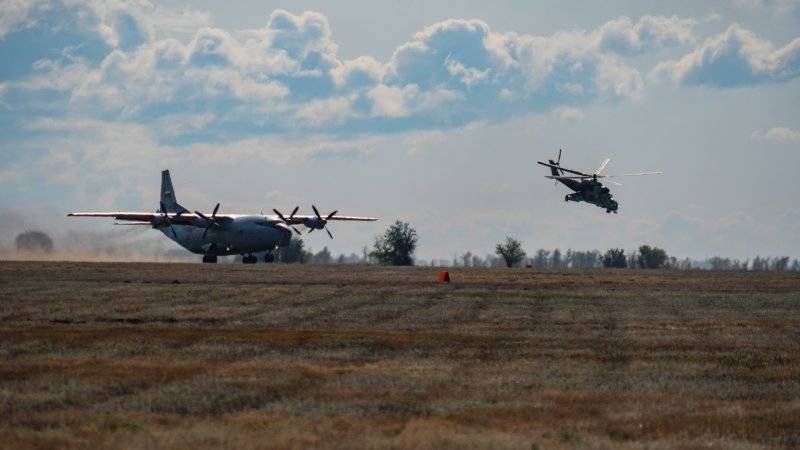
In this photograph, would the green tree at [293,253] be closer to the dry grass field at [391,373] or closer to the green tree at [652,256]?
the green tree at [652,256]

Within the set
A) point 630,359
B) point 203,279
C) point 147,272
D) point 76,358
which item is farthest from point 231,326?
point 147,272

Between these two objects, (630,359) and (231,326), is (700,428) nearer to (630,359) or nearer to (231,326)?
(630,359)

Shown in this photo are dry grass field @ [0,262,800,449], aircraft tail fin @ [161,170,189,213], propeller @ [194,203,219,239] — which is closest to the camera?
dry grass field @ [0,262,800,449]

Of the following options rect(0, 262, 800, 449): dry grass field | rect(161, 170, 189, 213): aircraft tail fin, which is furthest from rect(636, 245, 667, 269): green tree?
rect(0, 262, 800, 449): dry grass field

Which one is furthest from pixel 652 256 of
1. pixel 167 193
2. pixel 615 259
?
pixel 167 193

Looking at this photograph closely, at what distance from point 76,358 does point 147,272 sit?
152 ft

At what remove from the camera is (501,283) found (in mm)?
61969

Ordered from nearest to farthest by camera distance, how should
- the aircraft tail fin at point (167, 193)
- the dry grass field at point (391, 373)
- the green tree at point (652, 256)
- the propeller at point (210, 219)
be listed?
the dry grass field at point (391, 373) < the propeller at point (210, 219) < the aircraft tail fin at point (167, 193) < the green tree at point (652, 256)

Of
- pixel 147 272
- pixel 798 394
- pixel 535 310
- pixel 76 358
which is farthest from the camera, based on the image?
pixel 147 272

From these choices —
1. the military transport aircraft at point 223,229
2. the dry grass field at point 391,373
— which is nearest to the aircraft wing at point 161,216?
the military transport aircraft at point 223,229

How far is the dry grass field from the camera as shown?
16312 millimetres

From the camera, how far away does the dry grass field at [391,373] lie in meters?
16.3

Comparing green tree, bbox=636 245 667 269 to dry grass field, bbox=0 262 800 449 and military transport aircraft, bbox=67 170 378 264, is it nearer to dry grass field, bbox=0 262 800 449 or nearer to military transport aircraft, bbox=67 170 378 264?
military transport aircraft, bbox=67 170 378 264

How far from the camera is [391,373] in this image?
22.9 meters
